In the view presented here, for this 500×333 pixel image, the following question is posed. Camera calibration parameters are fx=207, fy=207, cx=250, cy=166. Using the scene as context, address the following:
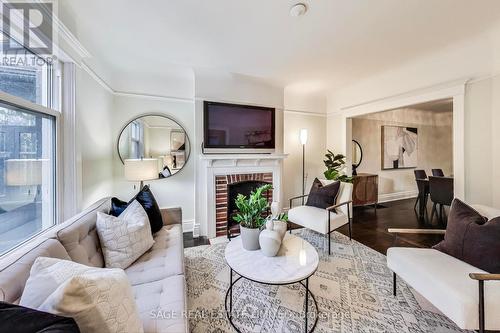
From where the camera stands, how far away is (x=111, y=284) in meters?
0.80

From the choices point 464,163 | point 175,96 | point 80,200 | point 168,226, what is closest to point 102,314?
point 168,226

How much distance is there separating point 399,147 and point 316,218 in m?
4.19

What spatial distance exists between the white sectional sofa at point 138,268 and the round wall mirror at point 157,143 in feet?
4.52

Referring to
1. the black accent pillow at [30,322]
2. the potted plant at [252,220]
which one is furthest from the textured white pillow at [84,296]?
the potted plant at [252,220]

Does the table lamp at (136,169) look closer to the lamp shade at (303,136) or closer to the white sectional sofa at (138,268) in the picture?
the white sectional sofa at (138,268)

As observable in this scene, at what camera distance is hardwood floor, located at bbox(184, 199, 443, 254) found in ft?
9.38

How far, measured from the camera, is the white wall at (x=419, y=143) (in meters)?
5.06

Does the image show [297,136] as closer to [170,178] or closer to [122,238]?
[170,178]

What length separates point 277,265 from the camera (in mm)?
1544

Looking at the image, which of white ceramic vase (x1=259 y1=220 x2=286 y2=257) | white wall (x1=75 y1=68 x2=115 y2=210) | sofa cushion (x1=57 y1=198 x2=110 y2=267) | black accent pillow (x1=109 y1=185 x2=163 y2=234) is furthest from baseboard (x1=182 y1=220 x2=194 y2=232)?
white ceramic vase (x1=259 y1=220 x2=286 y2=257)

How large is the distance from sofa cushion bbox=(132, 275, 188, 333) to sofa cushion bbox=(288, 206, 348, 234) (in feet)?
5.90

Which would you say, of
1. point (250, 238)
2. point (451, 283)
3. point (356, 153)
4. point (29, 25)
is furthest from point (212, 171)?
point (356, 153)

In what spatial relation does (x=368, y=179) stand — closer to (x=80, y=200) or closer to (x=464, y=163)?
(x=464, y=163)

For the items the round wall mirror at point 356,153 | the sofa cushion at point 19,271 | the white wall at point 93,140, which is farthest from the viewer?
the round wall mirror at point 356,153
